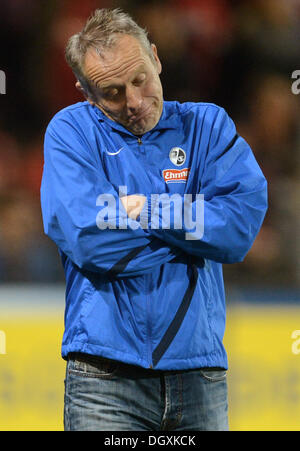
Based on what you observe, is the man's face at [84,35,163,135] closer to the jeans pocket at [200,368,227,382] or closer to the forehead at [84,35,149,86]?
the forehead at [84,35,149,86]

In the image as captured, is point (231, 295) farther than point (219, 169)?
Yes

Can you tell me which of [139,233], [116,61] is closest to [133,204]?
[139,233]

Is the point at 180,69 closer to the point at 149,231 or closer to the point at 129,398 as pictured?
the point at 149,231

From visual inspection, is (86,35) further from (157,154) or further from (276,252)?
(276,252)

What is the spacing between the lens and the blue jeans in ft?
4.46

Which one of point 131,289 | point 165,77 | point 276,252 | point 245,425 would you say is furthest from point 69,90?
point 131,289

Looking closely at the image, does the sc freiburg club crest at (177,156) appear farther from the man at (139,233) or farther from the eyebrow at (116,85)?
the eyebrow at (116,85)

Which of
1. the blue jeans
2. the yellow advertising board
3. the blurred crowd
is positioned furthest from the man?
the blurred crowd

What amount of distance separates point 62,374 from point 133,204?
1181 millimetres

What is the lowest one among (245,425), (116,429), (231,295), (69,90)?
(245,425)

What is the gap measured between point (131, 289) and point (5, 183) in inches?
78.1

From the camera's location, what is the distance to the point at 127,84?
4.94 ft

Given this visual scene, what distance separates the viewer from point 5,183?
10.7ft

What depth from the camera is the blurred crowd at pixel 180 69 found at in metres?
3.20
